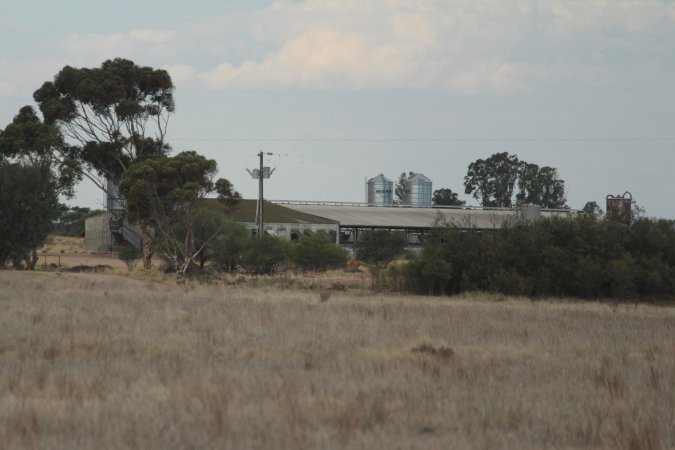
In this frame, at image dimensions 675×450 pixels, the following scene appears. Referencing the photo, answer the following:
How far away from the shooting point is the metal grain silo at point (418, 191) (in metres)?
127

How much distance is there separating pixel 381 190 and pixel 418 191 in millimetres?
6030

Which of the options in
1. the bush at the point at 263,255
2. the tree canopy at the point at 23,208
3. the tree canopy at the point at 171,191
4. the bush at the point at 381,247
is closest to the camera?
the tree canopy at the point at 23,208

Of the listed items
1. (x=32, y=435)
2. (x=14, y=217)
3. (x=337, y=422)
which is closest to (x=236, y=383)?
(x=337, y=422)

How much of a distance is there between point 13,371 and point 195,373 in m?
2.48

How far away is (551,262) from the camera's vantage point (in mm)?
41375

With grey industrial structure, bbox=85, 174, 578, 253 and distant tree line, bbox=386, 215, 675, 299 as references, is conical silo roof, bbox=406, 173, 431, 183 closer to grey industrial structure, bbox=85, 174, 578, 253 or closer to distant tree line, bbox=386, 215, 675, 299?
grey industrial structure, bbox=85, 174, 578, 253

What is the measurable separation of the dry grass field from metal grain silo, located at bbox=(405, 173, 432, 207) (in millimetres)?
101896

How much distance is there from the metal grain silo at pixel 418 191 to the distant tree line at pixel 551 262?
8328 cm

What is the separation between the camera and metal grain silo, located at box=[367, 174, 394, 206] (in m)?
124

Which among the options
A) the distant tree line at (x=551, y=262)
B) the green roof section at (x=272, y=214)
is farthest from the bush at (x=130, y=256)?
the distant tree line at (x=551, y=262)

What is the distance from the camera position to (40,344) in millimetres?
17156

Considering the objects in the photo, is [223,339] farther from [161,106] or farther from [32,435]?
[161,106]

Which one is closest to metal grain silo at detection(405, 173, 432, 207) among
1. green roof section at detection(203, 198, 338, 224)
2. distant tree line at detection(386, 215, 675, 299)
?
green roof section at detection(203, 198, 338, 224)

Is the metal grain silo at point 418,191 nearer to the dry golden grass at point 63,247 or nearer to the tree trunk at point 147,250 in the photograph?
the dry golden grass at point 63,247
